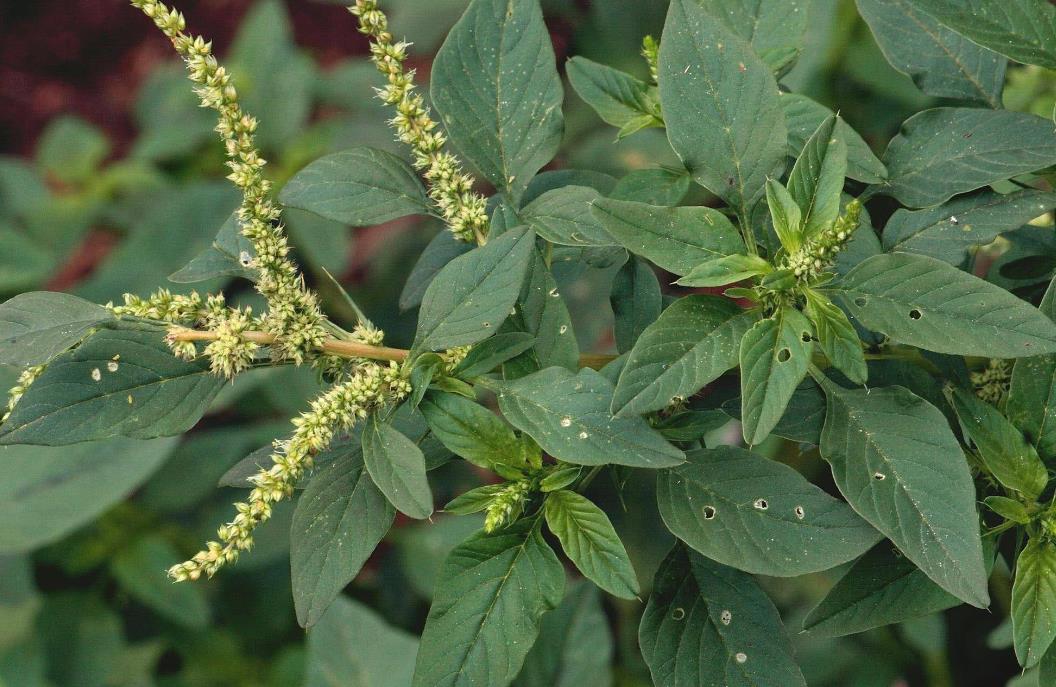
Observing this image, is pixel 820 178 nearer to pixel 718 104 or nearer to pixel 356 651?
pixel 718 104

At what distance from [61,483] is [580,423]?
6.15 ft

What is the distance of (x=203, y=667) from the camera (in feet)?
9.32

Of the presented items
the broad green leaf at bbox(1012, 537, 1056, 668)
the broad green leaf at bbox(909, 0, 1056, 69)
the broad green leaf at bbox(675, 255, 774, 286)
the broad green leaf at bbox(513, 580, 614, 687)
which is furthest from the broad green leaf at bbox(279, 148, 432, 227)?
the broad green leaf at bbox(513, 580, 614, 687)

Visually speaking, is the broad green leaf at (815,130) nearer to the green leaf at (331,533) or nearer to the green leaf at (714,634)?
the green leaf at (714,634)

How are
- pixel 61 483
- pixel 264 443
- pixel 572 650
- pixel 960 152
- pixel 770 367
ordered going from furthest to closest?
pixel 264 443 → pixel 61 483 → pixel 572 650 → pixel 960 152 → pixel 770 367

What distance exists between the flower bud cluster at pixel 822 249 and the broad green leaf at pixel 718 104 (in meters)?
0.13

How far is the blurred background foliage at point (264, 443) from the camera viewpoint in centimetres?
225

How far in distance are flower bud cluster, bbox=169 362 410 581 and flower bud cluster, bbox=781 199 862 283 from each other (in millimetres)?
440

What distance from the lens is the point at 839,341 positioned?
102 centimetres

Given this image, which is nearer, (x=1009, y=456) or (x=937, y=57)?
(x=1009, y=456)

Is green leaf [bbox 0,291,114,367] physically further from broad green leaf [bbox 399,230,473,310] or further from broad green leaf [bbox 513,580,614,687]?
broad green leaf [bbox 513,580,614,687]

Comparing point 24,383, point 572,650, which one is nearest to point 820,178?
point 24,383

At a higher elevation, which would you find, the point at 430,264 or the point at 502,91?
the point at 502,91

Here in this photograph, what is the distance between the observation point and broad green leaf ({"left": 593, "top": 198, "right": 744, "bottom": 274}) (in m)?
1.01
